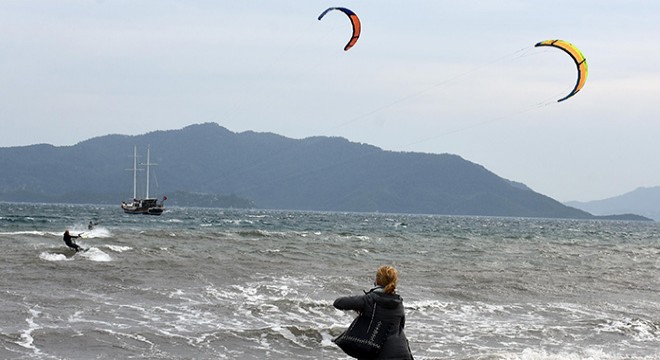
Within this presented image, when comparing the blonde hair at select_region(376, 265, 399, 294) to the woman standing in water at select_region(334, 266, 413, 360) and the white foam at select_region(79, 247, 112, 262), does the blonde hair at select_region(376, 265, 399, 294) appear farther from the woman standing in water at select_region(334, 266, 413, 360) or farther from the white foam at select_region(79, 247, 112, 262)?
the white foam at select_region(79, 247, 112, 262)

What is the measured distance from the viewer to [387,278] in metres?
7.21

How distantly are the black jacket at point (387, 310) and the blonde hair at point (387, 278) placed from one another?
55mm

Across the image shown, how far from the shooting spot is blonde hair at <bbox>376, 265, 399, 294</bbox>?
23.6 feet

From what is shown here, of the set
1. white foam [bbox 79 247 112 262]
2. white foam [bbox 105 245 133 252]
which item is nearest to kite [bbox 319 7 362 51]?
white foam [bbox 79 247 112 262]

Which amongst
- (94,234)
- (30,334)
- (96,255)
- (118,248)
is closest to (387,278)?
(30,334)

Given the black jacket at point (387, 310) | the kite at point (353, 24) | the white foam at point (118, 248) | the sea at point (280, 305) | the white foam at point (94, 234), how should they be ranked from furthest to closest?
1. the white foam at point (94, 234)
2. the white foam at point (118, 248)
3. the kite at point (353, 24)
4. the sea at point (280, 305)
5. the black jacket at point (387, 310)

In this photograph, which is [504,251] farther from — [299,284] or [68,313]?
[68,313]

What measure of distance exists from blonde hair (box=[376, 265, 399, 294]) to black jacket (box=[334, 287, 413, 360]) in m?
0.06

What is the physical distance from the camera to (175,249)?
33.2 m

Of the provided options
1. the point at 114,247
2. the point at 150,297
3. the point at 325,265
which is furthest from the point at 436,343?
the point at 114,247

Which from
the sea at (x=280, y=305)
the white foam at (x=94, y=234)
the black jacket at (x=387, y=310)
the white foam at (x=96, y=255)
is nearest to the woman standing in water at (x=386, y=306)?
the black jacket at (x=387, y=310)

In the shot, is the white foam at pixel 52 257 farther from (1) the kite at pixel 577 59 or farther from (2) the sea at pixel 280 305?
(1) the kite at pixel 577 59

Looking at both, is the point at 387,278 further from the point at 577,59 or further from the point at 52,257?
the point at 52,257

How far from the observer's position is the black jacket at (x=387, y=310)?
7.18 meters
